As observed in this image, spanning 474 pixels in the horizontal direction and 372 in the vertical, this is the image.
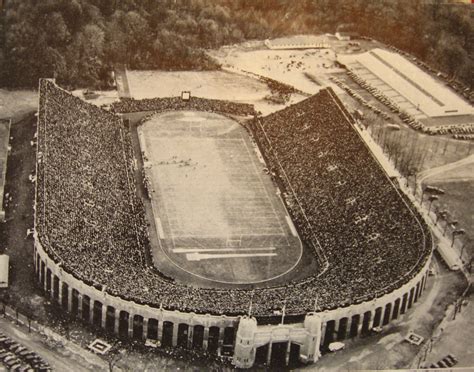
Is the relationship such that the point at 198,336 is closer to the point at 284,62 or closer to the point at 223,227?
the point at 223,227

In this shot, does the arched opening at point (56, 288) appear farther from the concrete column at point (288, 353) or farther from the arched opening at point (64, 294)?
the concrete column at point (288, 353)

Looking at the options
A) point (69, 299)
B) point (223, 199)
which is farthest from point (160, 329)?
point (223, 199)

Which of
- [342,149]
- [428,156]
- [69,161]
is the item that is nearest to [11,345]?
[69,161]

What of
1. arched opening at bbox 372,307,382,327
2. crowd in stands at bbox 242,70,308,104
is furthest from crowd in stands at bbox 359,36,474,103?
arched opening at bbox 372,307,382,327

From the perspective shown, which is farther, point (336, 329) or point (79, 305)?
point (79, 305)

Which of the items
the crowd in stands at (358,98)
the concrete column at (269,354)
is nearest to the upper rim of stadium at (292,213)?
the concrete column at (269,354)

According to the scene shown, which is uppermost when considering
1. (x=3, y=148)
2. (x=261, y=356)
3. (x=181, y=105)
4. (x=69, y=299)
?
(x=261, y=356)

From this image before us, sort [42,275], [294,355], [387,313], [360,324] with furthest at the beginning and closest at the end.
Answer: [42,275], [387,313], [360,324], [294,355]
